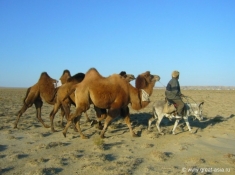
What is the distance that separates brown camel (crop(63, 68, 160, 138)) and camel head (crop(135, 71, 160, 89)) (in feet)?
0.76

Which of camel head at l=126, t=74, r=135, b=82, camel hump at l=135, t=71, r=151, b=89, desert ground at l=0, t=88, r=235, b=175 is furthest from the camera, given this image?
camel head at l=126, t=74, r=135, b=82

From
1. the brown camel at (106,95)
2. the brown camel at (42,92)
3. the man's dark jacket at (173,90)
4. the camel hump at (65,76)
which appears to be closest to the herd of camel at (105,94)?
the brown camel at (106,95)

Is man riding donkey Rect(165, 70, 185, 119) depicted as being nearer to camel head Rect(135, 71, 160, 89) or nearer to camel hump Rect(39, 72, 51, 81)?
camel head Rect(135, 71, 160, 89)

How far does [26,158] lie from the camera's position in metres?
7.46

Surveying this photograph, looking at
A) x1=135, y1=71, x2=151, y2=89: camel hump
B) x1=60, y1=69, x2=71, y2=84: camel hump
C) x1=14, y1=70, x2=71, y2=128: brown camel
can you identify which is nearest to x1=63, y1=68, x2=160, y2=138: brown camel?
x1=135, y1=71, x2=151, y2=89: camel hump

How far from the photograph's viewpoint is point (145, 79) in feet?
35.7

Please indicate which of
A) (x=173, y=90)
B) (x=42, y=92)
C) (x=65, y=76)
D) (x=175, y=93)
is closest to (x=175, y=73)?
(x=173, y=90)

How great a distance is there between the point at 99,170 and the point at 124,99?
4.02 meters

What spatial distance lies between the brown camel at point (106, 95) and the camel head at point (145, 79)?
23cm

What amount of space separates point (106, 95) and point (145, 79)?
6.30ft

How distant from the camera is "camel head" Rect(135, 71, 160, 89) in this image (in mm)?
10781

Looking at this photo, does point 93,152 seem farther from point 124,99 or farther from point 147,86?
point 147,86

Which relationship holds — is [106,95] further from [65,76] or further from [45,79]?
[45,79]

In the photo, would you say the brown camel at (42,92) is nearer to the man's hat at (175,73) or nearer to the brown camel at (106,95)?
the brown camel at (106,95)
